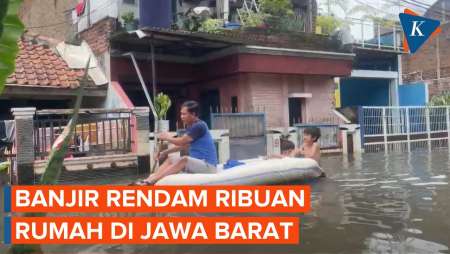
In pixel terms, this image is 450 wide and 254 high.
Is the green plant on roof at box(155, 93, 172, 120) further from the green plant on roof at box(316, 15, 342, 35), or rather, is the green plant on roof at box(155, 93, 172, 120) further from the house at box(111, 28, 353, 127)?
the green plant on roof at box(316, 15, 342, 35)

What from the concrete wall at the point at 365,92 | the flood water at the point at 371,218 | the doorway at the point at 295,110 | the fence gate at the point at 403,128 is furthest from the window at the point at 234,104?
the concrete wall at the point at 365,92

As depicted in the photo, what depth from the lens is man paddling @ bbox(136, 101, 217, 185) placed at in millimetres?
6371

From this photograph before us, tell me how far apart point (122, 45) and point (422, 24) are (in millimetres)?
15274

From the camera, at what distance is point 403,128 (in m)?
17.2

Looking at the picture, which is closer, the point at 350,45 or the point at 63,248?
the point at 63,248

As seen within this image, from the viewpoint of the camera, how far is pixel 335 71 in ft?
54.1

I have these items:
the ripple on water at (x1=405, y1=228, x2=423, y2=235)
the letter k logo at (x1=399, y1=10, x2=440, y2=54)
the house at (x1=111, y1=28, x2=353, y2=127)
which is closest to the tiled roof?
the house at (x1=111, y1=28, x2=353, y2=127)

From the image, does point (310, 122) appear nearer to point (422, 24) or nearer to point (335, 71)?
point (335, 71)

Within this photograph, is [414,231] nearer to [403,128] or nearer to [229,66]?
[229,66]

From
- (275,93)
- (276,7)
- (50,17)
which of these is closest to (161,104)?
(275,93)

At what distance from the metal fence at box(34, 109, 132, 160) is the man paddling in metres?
4.48

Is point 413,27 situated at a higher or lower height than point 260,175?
higher

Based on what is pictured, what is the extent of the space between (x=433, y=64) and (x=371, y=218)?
2659 centimetres

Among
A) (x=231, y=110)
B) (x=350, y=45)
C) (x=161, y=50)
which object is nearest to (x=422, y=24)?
(x=350, y=45)
